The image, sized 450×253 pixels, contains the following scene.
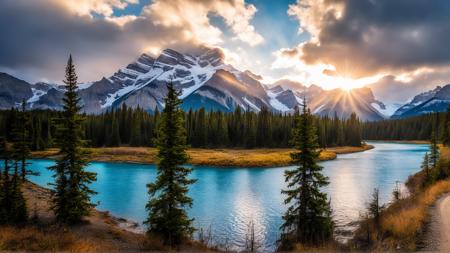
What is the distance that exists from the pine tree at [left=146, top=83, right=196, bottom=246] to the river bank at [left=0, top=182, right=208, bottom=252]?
0.99 m

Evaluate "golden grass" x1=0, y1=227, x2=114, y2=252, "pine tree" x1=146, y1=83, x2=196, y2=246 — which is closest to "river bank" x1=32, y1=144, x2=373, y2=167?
"pine tree" x1=146, y1=83, x2=196, y2=246

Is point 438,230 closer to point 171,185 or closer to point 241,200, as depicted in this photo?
point 171,185

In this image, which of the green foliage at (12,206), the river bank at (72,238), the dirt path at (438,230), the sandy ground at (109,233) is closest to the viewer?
the river bank at (72,238)

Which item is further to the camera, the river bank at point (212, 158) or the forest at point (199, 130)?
the forest at point (199, 130)

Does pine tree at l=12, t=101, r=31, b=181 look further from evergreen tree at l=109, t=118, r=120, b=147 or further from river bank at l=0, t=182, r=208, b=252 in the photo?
evergreen tree at l=109, t=118, r=120, b=147

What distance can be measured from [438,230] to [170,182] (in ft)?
49.4

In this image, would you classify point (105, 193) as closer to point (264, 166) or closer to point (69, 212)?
point (69, 212)

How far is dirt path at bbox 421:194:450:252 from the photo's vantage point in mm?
13781

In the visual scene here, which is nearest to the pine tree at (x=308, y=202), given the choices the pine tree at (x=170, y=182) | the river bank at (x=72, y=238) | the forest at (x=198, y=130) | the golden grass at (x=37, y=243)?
the river bank at (x=72, y=238)

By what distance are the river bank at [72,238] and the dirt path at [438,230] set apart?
11679 millimetres

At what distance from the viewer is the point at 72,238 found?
15.7m

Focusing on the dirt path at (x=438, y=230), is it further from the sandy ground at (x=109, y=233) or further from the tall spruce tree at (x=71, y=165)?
the tall spruce tree at (x=71, y=165)

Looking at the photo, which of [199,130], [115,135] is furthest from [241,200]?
[115,135]

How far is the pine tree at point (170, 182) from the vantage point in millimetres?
18391
